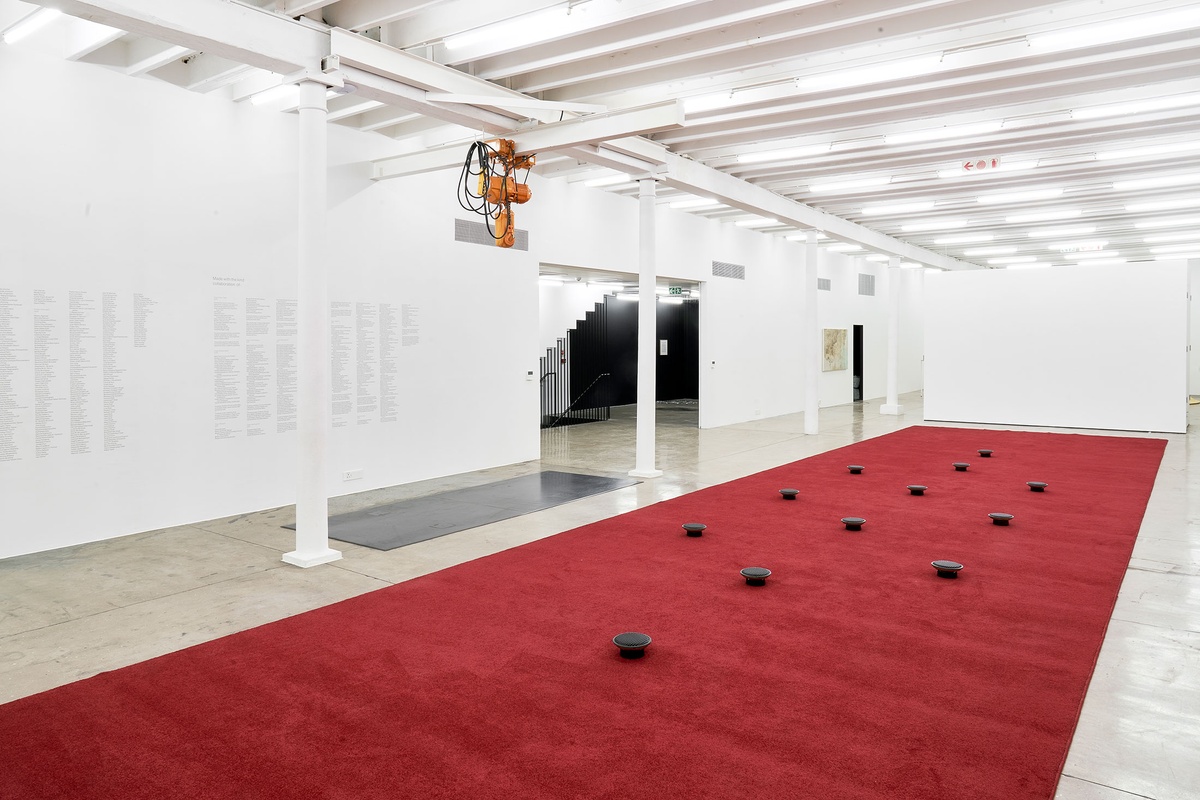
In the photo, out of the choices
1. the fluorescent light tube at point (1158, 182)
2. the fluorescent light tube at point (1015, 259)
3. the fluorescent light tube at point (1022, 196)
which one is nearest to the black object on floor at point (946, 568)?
the fluorescent light tube at point (1022, 196)

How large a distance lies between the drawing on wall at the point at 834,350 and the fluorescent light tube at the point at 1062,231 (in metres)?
4.65

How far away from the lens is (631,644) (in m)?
3.87

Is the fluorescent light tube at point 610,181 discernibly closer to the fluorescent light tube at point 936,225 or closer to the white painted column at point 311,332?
the white painted column at point 311,332

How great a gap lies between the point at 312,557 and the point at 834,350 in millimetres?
15747

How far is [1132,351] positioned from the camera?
14219mm

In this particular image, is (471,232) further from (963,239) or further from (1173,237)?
(1173,237)

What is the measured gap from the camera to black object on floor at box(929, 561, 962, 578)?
5156mm

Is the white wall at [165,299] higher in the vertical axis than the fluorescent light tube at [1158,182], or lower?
lower

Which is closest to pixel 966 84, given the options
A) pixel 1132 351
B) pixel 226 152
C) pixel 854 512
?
pixel 854 512

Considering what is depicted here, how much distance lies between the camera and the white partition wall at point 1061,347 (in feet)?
45.7

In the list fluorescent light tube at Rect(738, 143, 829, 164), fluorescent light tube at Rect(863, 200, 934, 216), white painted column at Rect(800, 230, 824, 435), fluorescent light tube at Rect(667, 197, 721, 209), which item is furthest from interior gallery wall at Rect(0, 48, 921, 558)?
fluorescent light tube at Rect(863, 200, 934, 216)

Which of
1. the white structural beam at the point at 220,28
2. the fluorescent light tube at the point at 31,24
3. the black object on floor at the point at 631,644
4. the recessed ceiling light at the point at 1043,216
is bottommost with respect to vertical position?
the black object on floor at the point at 631,644

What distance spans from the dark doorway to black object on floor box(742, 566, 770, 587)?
16.5 metres

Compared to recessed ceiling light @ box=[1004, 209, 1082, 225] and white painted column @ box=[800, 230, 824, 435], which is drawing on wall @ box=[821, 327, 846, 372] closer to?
white painted column @ box=[800, 230, 824, 435]
